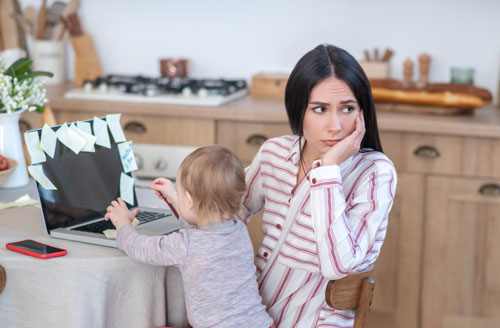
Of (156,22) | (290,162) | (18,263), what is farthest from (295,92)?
(156,22)

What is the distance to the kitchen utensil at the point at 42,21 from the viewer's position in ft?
11.3

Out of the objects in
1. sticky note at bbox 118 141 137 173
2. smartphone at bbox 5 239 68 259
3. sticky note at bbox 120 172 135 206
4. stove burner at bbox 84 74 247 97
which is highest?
stove burner at bbox 84 74 247 97

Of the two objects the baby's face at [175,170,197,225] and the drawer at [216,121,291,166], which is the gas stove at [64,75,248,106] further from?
the baby's face at [175,170,197,225]

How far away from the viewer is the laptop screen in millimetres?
1591

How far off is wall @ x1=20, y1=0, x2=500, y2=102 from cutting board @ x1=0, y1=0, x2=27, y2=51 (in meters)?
0.09

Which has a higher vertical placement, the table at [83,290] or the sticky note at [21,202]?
the sticky note at [21,202]

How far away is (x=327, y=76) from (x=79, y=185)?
25.4 inches

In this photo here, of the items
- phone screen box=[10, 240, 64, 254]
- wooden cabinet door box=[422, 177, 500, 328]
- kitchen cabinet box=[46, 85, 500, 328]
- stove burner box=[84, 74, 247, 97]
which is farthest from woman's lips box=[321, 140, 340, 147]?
stove burner box=[84, 74, 247, 97]

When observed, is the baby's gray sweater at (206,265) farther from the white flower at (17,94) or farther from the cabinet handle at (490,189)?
the cabinet handle at (490,189)

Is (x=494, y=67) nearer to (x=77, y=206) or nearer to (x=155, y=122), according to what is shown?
(x=155, y=122)

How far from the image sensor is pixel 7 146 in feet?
6.29

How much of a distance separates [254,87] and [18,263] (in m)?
1.92

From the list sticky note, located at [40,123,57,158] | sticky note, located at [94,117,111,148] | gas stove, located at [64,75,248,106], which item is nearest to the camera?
sticky note, located at [40,123,57,158]

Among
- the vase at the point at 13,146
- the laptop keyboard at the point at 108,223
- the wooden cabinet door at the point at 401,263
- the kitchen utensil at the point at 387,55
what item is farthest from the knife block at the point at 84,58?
the laptop keyboard at the point at 108,223
